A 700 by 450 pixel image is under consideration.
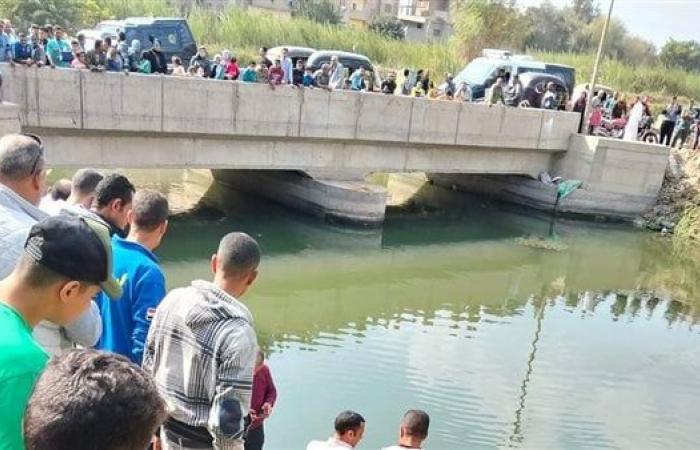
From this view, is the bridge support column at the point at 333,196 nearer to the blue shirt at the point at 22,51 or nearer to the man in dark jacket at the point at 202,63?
the man in dark jacket at the point at 202,63

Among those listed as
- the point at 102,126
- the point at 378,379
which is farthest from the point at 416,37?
the point at 378,379

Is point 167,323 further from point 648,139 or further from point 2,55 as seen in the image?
point 648,139

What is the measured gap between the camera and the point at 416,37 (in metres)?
60.2

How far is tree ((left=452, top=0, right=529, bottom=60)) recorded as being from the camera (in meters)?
32.5

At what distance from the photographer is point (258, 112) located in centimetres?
1247

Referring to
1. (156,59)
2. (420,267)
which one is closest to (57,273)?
(420,267)

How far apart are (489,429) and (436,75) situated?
22.3 m

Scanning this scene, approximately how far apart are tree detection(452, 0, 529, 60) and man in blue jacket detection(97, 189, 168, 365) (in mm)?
30851

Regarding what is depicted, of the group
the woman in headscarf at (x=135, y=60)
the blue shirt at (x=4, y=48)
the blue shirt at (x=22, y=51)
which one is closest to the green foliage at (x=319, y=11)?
the woman in headscarf at (x=135, y=60)

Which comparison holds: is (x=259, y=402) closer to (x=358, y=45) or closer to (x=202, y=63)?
(x=202, y=63)

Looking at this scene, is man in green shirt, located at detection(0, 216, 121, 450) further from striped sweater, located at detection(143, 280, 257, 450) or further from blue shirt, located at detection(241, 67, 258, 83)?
blue shirt, located at detection(241, 67, 258, 83)

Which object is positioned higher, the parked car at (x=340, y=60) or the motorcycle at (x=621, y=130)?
the parked car at (x=340, y=60)

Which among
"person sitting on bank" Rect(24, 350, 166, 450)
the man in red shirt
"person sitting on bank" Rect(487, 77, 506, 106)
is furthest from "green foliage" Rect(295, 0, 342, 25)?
"person sitting on bank" Rect(24, 350, 166, 450)

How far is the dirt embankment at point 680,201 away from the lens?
53.0ft
